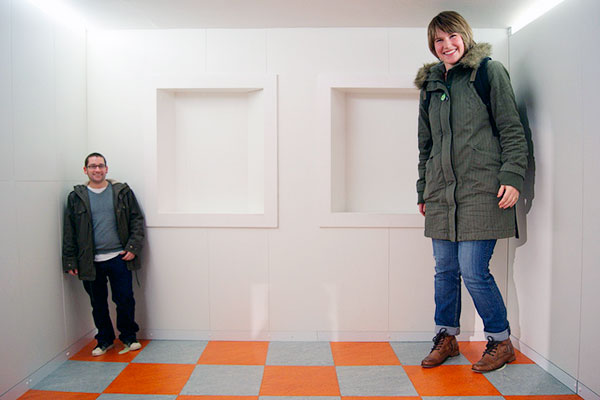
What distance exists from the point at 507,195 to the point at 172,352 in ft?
7.60

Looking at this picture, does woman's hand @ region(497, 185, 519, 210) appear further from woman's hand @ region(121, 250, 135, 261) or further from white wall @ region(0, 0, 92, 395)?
white wall @ region(0, 0, 92, 395)

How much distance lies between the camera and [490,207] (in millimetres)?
2283

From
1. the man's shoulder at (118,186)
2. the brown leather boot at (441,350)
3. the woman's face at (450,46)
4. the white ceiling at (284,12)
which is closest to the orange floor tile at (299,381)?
the brown leather boot at (441,350)

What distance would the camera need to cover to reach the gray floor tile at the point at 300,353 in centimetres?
261

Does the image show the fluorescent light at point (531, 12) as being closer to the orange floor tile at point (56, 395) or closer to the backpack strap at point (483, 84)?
the backpack strap at point (483, 84)

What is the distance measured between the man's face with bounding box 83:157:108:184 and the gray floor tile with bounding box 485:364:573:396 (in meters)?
2.71

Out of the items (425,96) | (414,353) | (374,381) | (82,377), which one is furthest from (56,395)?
(425,96)

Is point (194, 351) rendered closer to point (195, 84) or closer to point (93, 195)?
point (93, 195)

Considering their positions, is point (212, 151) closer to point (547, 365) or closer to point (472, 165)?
point (472, 165)

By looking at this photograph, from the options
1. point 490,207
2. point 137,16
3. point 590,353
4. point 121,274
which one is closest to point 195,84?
point 137,16

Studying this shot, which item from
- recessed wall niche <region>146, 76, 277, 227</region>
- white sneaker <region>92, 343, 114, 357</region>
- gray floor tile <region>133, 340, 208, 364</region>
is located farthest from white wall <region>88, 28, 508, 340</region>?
white sneaker <region>92, 343, 114, 357</region>

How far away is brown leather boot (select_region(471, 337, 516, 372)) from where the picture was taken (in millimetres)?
2410

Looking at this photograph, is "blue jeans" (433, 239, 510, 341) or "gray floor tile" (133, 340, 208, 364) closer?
"blue jeans" (433, 239, 510, 341)

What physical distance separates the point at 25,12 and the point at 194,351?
232cm
